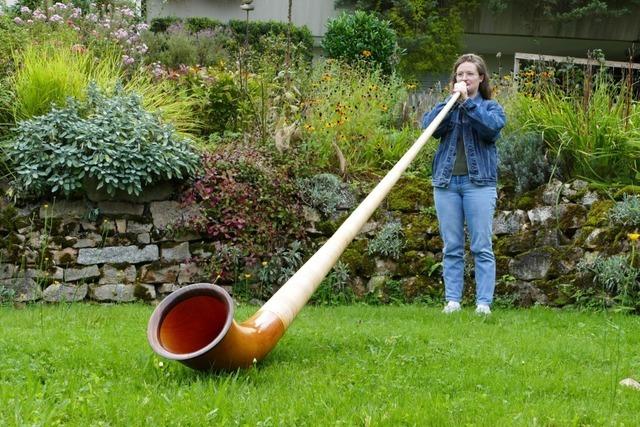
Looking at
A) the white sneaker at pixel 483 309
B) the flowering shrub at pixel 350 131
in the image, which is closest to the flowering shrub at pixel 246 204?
the flowering shrub at pixel 350 131

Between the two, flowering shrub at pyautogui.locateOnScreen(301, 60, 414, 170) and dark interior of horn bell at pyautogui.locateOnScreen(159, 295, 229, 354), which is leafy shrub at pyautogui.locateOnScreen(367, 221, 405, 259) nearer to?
flowering shrub at pyautogui.locateOnScreen(301, 60, 414, 170)

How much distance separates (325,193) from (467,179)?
5.02 feet

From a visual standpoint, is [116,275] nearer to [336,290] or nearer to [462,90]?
[336,290]

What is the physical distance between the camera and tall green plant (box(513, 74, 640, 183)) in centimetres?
607

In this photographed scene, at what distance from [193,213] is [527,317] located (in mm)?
2543

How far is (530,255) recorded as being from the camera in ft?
19.3

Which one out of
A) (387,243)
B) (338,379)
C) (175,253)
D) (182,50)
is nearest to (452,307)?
(387,243)

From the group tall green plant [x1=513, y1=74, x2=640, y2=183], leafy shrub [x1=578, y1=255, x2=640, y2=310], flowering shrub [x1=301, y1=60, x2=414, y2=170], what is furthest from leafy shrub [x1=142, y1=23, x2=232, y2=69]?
leafy shrub [x1=578, y1=255, x2=640, y2=310]

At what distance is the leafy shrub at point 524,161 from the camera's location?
617 centimetres

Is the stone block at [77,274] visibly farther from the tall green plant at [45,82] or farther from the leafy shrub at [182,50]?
the leafy shrub at [182,50]

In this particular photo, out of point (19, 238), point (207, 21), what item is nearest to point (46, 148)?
point (19, 238)

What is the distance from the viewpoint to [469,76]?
495cm

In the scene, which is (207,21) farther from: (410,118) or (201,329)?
(201,329)

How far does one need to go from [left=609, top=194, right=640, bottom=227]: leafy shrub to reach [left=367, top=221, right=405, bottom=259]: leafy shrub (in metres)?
1.59
